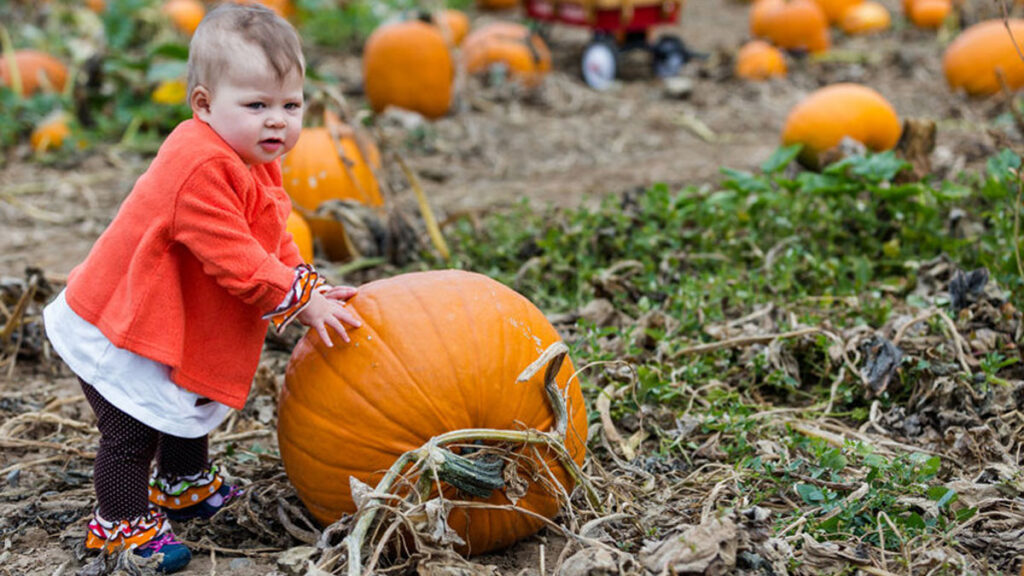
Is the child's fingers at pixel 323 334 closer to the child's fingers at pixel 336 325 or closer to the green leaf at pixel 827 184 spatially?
the child's fingers at pixel 336 325

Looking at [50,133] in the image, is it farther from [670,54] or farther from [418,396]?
[418,396]

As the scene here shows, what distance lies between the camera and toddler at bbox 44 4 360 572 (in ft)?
8.08

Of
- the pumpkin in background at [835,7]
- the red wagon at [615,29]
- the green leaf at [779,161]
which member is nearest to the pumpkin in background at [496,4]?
the red wagon at [615,29]

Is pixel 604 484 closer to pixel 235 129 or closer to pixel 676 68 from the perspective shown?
pixel 235 129

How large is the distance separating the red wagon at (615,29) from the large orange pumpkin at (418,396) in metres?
6.95

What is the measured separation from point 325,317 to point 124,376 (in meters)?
0.54

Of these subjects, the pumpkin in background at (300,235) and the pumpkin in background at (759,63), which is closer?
the pumpkin in background at (300,235)

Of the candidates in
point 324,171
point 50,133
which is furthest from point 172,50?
point 324,171

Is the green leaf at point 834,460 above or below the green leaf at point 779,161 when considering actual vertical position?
below

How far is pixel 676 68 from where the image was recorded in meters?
9.58

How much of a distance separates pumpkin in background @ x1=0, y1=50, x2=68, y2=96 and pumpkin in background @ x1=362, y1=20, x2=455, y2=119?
110 inches

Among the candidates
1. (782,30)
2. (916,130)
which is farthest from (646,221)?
(782,30)

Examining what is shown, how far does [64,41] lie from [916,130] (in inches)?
337

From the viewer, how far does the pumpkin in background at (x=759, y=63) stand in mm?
9180
